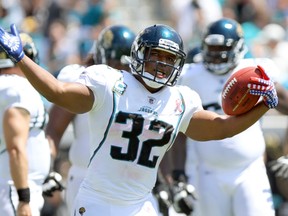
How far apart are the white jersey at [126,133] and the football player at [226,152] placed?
1.44m

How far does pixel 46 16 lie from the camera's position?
11.9 metres

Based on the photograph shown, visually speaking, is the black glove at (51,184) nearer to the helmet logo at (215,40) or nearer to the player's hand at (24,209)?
the player's hand at (24,209)

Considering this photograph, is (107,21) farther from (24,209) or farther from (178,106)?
(178,106)

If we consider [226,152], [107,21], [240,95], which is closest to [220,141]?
[226,152]

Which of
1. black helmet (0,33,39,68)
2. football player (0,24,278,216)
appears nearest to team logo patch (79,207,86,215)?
football player (0,24,278,216)

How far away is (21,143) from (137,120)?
0.87 m

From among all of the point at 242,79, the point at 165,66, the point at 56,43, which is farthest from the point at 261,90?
the point at 56,43

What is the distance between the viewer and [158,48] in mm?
5016

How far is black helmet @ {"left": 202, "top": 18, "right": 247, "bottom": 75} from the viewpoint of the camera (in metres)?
6.60

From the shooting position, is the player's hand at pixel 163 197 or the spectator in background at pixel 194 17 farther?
the spectator in background at pixel 194 17

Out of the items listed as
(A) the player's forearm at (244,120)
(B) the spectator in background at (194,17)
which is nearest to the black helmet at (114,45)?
(A) the player's forearm at (244,120)

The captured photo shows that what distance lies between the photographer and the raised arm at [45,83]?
4.54 metres

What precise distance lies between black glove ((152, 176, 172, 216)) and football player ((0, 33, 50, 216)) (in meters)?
0.79

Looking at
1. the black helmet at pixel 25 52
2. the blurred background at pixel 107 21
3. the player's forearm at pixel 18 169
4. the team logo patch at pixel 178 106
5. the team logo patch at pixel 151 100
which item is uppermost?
the team logo patch at pixel 151 100
